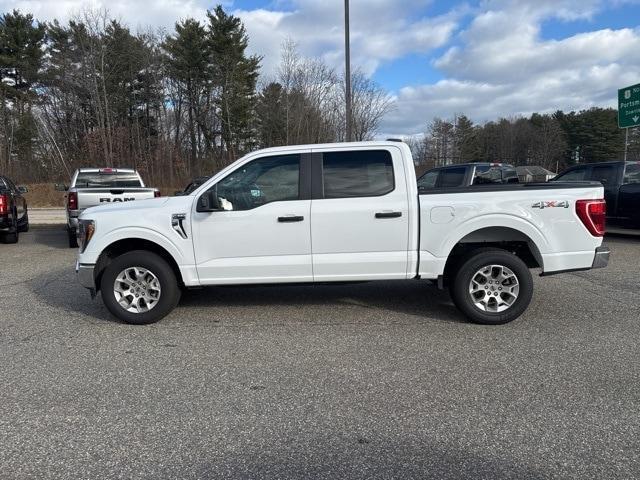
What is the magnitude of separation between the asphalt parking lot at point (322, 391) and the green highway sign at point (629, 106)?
1524 centimetres

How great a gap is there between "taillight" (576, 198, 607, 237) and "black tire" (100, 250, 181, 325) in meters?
4.48

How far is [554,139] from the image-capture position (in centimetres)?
8919

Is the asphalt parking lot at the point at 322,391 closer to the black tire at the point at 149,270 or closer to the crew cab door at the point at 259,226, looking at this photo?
the black tire at the point at 149,270

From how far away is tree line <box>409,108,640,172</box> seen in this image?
83.4 metres

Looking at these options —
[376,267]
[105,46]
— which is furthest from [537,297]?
[105,46]

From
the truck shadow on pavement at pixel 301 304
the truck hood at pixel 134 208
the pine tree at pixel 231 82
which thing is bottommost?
the truck shadow on pavement at pixel 301 304

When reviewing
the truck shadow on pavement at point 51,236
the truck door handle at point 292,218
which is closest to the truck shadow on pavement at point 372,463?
the truck door handle at point 292,218

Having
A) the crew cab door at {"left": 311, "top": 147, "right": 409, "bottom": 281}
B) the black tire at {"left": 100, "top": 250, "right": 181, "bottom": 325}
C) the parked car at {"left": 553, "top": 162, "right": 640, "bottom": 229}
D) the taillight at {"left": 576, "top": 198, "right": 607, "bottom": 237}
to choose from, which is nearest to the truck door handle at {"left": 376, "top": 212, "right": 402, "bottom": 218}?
the crew cab door at {"left": 311, "top": 147, "right": 409, "bottom": 281}

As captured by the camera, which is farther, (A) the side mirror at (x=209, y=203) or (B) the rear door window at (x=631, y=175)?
(B) the rear door window at (x=631, y=175)

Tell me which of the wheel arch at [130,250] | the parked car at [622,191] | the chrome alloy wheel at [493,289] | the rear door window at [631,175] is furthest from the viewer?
the rear door window at [631,175]

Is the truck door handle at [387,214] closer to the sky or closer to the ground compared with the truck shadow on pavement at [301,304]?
closer to the sky

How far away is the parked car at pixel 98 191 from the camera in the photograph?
10.3 meters

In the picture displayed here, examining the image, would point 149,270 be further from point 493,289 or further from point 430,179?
point 430,179

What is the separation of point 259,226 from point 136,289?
1.57 metres
